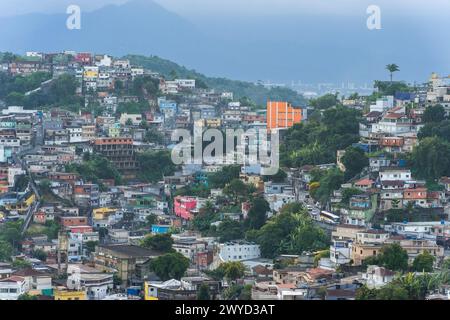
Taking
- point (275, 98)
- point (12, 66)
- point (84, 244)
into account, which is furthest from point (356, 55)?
point (84, 244)

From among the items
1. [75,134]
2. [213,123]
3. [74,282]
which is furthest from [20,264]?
[213,123]

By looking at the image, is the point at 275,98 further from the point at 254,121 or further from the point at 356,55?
the point at 254,121

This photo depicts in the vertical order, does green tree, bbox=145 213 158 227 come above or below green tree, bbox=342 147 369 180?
below

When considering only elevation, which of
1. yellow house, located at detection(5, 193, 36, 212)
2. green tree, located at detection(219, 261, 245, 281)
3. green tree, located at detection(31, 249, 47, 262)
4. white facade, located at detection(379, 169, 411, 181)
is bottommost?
green tree, located at detection(31, 249, 47, 262)

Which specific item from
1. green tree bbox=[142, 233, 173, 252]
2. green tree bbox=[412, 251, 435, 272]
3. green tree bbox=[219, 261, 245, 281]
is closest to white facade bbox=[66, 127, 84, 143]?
green tree bbox=[142, 233, 173, 252]

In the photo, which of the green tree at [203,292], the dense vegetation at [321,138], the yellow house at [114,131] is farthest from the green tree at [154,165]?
the green tree at [203,292]

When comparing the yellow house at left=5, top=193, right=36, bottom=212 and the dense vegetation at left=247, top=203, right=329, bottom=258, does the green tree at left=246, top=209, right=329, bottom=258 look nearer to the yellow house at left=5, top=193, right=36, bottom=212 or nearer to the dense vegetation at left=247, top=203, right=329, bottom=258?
the dense vegetation at left=247, top=203, right=329, bottom=258

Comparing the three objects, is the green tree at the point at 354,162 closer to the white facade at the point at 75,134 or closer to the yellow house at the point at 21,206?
the yellow house at the point at 21,206

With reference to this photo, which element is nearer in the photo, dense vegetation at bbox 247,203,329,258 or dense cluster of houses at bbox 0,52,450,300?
dense cluster of houses at bbox 0,52,450,300

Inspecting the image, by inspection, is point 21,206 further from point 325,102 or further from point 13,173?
point 325,102
